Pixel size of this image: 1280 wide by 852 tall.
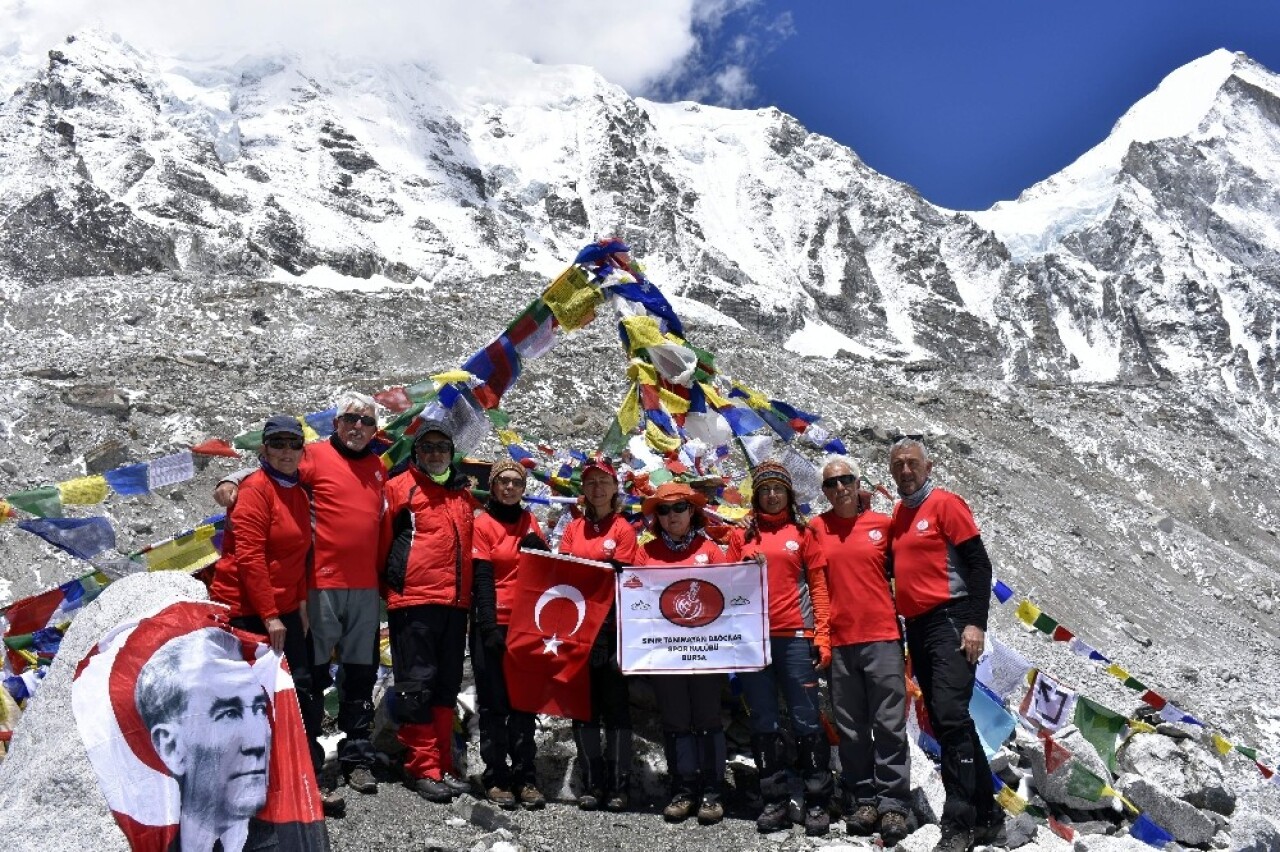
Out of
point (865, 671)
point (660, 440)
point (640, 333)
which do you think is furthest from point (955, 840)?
point (640, 333)

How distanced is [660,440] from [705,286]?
108m

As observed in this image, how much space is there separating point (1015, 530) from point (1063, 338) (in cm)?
13307

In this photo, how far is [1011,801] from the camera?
606 centimetres

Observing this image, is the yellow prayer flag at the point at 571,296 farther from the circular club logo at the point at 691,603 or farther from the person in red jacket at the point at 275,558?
the person in red jacket at the point at 275,558

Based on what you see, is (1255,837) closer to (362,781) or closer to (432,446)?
(362,781)

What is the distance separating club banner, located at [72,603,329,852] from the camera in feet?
9.68

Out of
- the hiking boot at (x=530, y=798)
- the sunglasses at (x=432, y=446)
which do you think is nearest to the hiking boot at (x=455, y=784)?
the hiking boot at (x=530, y=798)

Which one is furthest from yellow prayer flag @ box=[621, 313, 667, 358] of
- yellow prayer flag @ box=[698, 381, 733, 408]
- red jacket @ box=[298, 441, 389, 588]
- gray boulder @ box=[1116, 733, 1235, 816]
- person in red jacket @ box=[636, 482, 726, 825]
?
gray boulder @ box=[1116, 733, 1235, 816]

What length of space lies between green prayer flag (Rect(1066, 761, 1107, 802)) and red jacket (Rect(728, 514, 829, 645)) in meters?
2.19

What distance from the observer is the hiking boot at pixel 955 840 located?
4.78 m

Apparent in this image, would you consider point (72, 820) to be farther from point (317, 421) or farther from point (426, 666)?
point (317, 421)

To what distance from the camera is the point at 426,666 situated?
5.43 m

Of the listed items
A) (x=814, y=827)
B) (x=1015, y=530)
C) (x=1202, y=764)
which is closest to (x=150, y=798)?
(x=814, y=827)

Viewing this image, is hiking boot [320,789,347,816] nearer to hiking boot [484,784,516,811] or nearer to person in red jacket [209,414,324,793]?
person in red jacket [209,414,324,793]
